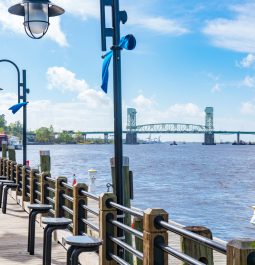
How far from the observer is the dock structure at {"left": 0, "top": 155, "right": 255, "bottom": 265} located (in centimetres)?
448

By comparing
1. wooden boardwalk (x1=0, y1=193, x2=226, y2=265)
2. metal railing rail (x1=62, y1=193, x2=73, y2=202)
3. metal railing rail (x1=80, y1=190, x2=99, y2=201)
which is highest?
metal railing rail (x1=80, y1=190, x2=99, y2=201)

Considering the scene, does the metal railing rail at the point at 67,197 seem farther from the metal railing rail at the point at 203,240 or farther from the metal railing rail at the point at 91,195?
the metal railing rail at the point at 203,240

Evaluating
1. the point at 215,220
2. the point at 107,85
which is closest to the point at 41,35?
the point at 107,85

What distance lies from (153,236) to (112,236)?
7.23 feet

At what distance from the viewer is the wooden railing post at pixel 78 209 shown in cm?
959

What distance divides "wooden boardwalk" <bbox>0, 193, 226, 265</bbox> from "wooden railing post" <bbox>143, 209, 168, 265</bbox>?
118 inches

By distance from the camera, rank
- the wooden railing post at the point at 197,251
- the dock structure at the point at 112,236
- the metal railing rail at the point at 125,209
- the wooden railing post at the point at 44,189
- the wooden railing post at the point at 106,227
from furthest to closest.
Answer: the wooden railing post at the point at 44,189
the wooden railing post at the point at 106,227
the metal railing rail at the point at 125,209
the wooden railing post at the point at 197,251
the dock structure at the point at 112,236

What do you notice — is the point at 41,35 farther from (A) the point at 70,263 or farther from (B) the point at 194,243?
(B) the point at 194,243

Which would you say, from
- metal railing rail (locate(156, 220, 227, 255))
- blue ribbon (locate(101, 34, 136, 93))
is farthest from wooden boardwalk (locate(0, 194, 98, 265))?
metal railing rail (locate(156, 220, 227, 255))

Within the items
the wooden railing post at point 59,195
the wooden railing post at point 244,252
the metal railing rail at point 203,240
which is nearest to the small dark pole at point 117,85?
the metal railing rail at point 203,240

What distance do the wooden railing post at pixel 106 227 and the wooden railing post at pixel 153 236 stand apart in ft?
6.70

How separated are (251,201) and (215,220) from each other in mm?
13528

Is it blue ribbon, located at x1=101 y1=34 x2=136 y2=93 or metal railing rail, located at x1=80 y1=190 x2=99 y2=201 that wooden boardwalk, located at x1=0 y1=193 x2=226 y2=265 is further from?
blue ribbon, located at x1=101 y1=34 x2=136 y2=93

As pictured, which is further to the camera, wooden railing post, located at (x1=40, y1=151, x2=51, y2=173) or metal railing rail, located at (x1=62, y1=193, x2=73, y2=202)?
wooden railing post, located at (x1=40, y1=151, x2=51, y2=173)
